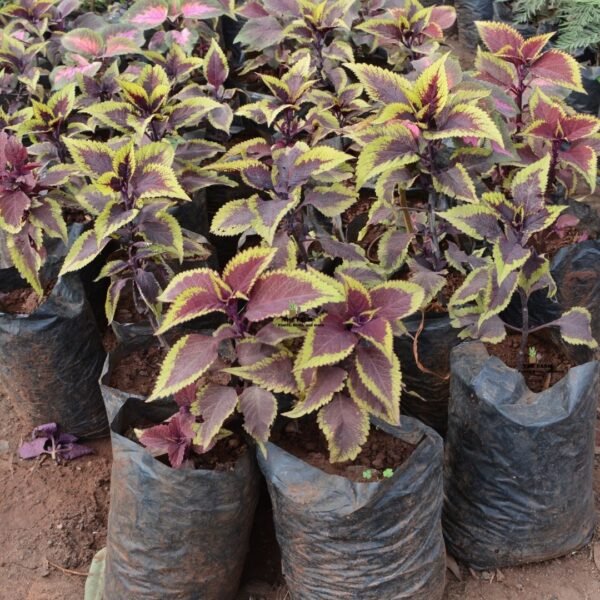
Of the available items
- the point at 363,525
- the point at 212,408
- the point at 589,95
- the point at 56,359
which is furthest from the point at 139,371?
the point at 589,95

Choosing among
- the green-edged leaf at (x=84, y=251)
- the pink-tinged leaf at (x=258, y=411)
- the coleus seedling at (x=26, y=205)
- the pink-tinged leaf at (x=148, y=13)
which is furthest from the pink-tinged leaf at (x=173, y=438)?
the pink-tinged leaf at (x=148, y=13)

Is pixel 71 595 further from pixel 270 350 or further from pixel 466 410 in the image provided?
pixel 466 410

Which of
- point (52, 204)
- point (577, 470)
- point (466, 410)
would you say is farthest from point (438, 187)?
point (52, 204)

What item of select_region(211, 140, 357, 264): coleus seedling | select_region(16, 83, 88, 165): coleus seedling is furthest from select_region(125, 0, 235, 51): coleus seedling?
A: select_region(211, 140, 357, 264): coleus seedling

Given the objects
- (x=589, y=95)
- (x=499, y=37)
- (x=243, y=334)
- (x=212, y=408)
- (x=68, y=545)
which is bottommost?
(x=68, y=545)

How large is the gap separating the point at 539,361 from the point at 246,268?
889 millimetres

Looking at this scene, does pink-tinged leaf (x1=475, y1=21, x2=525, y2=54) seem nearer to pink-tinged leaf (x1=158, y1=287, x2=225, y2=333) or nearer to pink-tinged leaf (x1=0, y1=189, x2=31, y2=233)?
pink-tinged leaf (x1=158, y1=287, x2=225, y2=333)

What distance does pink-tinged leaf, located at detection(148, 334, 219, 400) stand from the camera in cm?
164

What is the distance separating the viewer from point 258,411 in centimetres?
174

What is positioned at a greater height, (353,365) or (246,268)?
(246,268)

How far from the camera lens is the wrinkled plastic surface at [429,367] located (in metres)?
2.32

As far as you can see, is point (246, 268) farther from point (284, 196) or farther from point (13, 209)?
point (13, 209)

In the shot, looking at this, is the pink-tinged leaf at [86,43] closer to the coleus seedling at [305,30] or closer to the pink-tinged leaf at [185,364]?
the coleus seedling at [305,30]

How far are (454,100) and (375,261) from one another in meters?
0.70
